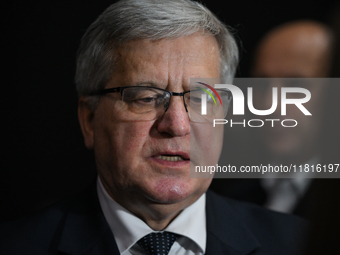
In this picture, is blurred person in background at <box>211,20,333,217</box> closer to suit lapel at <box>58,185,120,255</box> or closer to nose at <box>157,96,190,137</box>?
nose at <box>157,96,190,137</box>

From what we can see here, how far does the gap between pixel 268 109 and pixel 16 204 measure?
1.67 m

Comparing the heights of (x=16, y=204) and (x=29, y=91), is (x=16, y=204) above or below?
below

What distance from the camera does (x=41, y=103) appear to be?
2.07m

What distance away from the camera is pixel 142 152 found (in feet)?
4.39

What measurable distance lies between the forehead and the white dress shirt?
524 millimetres

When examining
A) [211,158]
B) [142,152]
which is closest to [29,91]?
[142,152]

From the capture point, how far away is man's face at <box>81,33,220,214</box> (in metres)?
1.33

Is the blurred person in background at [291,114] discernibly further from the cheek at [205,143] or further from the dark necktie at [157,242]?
the dark necktie at [157,242]

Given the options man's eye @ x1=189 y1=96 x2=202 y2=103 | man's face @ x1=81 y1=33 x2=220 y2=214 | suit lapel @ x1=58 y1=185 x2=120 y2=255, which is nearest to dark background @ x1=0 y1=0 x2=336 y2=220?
suit lapel @ x1=58 y1=185 x2=120 y2=255

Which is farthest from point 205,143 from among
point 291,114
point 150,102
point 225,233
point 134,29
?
point 291,114

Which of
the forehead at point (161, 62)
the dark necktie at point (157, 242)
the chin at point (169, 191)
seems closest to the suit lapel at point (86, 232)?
the dark necktie at point (157, 242)

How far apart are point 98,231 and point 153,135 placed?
45 centimetres

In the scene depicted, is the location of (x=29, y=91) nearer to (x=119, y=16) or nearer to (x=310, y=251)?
(x=119, y=16)

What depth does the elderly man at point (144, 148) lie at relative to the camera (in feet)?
4.39
